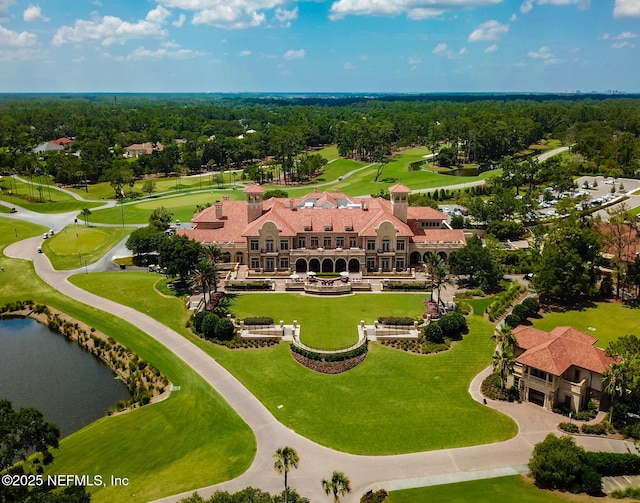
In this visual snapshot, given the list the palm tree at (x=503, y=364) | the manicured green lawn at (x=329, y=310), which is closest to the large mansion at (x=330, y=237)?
the manicured green lawn at (x=329, y=310)

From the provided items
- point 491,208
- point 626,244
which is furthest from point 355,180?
point 626,244

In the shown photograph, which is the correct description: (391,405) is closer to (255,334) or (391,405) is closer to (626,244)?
(255,334)

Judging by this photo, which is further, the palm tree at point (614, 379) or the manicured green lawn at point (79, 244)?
the manicured green lawn at point (79, 244)

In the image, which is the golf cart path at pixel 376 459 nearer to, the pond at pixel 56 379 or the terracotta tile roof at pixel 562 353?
the terracotta tile roof at pixel 562 353

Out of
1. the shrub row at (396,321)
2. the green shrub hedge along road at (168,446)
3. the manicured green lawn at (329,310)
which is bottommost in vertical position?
the green shrub hedge along road at (168,446)

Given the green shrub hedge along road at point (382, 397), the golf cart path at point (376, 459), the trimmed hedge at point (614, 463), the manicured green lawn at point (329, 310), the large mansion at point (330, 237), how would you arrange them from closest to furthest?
the golf cart path at point (376, 459), the trimmed hedge at point (614, 463), the green shrub hedge along road at point (382, 397), the manicured green lawn at point (329, 310), the large mansion at point (330, 237)

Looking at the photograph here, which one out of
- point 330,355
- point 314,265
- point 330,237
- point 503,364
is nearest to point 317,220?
point 330,237

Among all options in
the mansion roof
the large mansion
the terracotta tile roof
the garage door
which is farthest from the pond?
the terracotta tile roof
